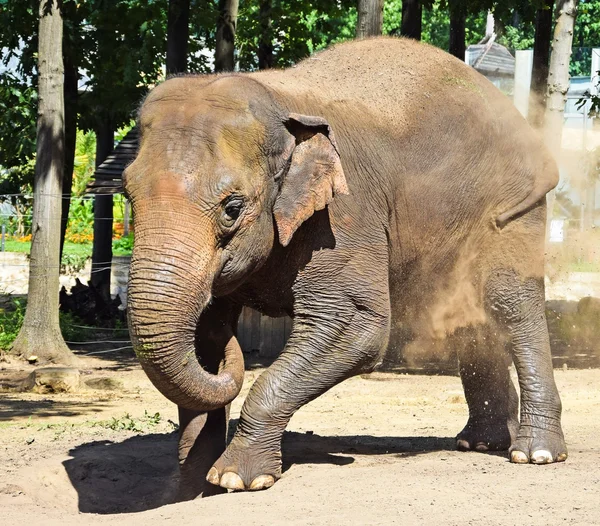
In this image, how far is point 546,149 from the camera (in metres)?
8.37

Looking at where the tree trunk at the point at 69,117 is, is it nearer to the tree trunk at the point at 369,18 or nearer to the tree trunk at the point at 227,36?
the tree trunk at the point at 227,36

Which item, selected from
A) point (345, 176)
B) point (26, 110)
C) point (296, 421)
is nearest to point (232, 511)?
point (345, 176)

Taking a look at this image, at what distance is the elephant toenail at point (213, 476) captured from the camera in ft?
22.1

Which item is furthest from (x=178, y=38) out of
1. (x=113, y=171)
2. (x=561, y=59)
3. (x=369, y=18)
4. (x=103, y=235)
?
(x=561, y=59)

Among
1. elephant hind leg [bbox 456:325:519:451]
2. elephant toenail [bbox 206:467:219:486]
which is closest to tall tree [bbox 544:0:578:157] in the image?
elephant hind leg [bbox 456:325:519:451]

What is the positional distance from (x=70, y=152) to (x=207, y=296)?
13.2m

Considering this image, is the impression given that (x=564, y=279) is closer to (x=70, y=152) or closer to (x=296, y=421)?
(x=70, y=152)

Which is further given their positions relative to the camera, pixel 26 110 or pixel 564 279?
pixel 564 279

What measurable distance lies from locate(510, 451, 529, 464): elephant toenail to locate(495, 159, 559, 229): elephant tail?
1581 millimetres

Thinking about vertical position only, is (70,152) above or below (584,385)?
above

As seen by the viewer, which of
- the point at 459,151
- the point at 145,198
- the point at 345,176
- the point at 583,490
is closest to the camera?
the point at 145,198

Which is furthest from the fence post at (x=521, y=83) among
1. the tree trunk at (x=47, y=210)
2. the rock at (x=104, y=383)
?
the rock at (x=104, y=383)

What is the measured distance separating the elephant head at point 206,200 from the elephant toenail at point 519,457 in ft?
6.93

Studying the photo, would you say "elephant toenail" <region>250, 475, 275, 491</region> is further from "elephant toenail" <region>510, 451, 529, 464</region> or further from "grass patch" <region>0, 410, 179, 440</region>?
"grass patch" <region>0, 410, 179, 440</region>
